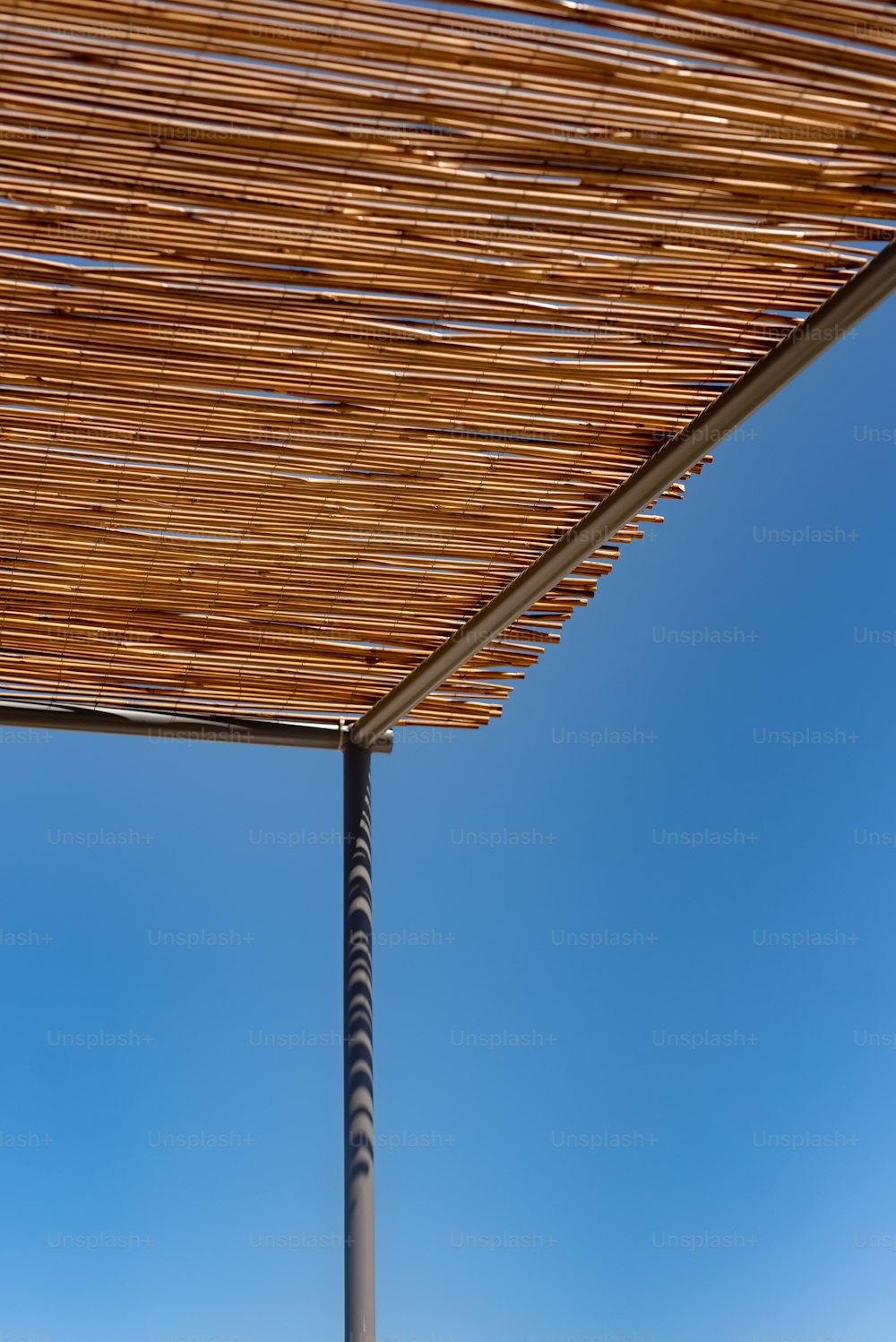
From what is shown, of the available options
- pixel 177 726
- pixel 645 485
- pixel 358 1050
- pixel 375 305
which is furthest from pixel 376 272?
pixel 358 1050

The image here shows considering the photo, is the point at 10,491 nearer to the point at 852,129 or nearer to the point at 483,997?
the point at 852,129

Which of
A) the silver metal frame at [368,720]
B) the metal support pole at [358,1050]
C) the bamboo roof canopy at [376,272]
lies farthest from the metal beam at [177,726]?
the bamboo roof canopy at [376,272]

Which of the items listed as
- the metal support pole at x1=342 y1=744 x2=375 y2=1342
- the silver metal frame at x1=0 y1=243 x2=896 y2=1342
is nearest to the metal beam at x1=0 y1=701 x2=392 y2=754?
the silver metal frame at x1=0 y1=243 x2=896 y2=1342

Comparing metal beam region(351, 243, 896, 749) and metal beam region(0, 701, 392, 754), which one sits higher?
metal beam region(351, 243, 896, 749)

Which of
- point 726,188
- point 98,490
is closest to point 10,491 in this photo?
point 98,490

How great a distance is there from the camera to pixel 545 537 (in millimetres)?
4281

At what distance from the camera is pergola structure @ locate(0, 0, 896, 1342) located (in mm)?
2613

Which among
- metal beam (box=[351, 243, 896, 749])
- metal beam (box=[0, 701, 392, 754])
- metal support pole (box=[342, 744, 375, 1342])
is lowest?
metal support pole (box=[342, 744, 375, 1342])

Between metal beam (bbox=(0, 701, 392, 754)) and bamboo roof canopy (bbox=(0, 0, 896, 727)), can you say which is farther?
metal beam (bbox=(0, 701, 392, 754))

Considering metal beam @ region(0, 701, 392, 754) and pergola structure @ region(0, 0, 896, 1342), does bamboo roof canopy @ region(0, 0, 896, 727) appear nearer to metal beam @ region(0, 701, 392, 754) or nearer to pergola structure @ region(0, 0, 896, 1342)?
pergola structure @ region(0, 0, 896, 1342)

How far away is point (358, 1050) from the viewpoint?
4.79 m

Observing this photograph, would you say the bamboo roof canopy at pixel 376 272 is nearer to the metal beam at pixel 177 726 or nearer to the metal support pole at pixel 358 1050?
the metal beam at pixel 177 726

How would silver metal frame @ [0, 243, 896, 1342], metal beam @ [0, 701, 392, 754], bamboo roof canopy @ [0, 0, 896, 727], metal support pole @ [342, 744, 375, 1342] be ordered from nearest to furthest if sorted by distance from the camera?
1. bamboo roof canopy @ [0, 0, 896, 727]
2. silver metal frame @ [0, 243, 896, 1342]
3. metal support pole @ [342, 744, 375, 1342]
4. metal beam @ [0, 701, 392, 754]

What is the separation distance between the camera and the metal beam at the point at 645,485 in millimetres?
3268
